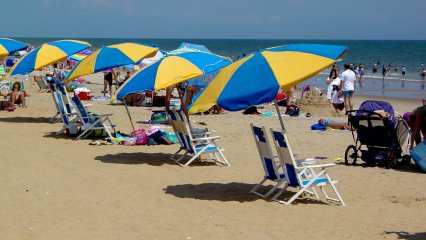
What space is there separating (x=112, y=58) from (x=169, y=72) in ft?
7.64

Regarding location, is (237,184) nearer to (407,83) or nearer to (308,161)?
(308,161)

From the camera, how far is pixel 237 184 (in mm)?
8438

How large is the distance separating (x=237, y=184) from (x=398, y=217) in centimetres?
233

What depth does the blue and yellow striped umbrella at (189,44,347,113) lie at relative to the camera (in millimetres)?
6605

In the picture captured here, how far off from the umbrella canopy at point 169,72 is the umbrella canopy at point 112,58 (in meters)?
1.63

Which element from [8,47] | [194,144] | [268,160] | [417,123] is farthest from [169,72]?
[8,47]

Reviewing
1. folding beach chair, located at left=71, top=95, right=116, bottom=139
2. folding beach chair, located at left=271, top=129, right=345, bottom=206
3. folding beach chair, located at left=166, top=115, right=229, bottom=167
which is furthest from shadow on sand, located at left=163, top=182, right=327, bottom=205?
folding beach chair, located at left=71, top=95, right=116, bottom=139

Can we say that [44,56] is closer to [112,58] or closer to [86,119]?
[86,119]

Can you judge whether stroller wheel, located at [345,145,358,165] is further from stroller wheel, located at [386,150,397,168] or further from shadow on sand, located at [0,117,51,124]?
shadow on sand, located at [0,117,51,124]

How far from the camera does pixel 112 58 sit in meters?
11.4

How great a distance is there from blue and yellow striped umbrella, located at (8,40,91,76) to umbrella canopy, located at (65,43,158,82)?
2.27m

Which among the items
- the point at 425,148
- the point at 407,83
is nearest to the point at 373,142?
the point at 425,148

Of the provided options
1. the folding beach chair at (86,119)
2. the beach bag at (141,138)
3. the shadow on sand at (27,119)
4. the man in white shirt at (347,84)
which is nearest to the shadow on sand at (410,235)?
the beach bag at (141,138)

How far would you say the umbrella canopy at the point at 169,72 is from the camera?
927 cm
